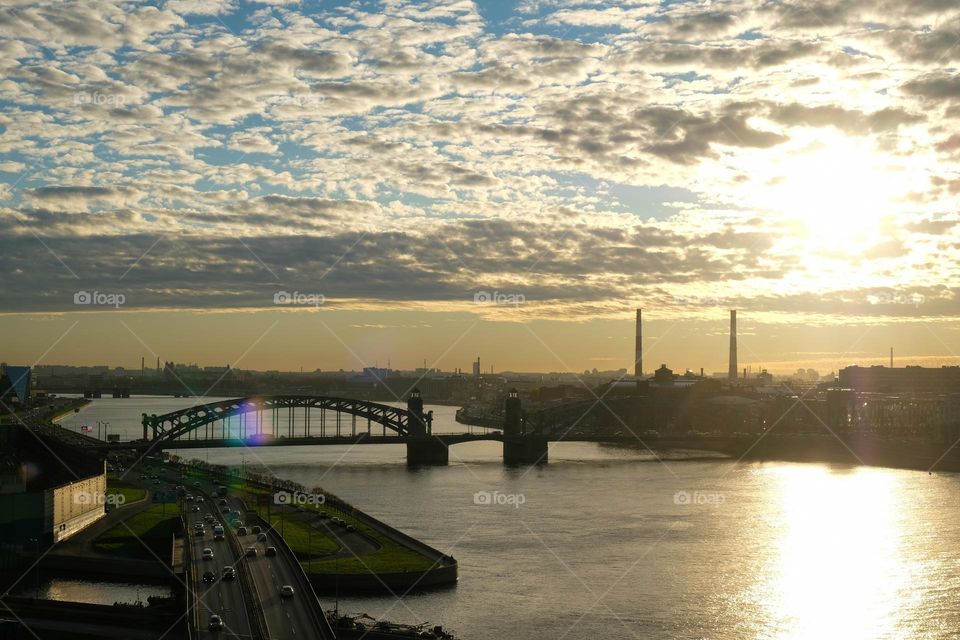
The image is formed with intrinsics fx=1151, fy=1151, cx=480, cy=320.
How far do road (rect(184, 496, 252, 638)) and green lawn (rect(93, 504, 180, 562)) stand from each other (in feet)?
5.30

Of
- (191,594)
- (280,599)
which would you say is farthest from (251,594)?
(191,594)

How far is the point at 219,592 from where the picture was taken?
38.3 metres

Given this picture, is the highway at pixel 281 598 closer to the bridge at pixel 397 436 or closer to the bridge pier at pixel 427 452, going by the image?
the bridge at pixel 397 436

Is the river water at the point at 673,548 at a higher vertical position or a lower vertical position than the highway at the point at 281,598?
lower

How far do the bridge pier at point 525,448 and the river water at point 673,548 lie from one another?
13.1 meters

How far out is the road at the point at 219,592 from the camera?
33.7 m

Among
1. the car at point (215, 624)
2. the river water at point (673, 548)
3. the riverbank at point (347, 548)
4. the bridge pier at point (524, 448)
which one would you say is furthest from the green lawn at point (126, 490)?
the bridge pier at point (524, 448)

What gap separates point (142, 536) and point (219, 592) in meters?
15.7

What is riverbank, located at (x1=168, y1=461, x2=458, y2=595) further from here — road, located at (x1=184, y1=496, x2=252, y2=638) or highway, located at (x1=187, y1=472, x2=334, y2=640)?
road, located at (x1=184, y1=496, x2=252, y2=638)

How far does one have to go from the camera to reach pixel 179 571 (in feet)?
143

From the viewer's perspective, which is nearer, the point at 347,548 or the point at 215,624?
the point at 215,624

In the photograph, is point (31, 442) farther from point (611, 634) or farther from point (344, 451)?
point (344, 451)

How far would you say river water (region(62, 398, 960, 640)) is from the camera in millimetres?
40312

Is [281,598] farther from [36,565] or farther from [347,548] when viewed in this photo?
[36,565]
